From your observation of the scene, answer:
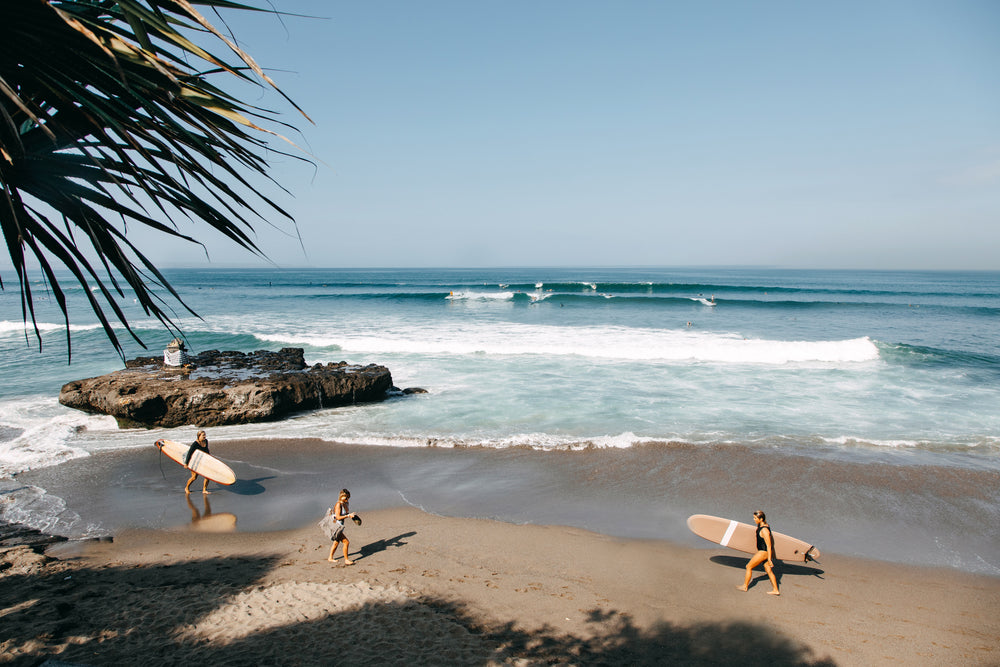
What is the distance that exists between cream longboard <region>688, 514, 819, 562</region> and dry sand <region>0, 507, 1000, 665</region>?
0.22m

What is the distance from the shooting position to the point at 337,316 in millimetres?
34969

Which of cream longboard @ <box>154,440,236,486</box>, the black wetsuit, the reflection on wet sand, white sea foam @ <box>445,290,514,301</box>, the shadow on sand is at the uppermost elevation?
white sea foam @ <box>445,290,514,301</box>

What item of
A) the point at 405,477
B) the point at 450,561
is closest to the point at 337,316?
the point at 405,477

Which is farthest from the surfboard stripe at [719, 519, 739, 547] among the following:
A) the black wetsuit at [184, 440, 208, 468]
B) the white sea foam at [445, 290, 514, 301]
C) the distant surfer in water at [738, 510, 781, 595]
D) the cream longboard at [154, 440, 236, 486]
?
the white sea foam at [445, 290, 514, 301]

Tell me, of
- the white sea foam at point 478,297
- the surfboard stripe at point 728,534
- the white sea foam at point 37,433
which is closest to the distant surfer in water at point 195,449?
the white sea foam at point 37,433

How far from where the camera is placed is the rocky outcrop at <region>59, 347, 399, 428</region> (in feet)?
40.9

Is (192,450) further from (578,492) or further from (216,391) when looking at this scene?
(578,492)

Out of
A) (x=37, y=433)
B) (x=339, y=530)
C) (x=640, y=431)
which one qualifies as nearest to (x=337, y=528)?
(x=339, y=530)

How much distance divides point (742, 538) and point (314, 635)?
5.55 metres

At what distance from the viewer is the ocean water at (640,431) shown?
844 cm

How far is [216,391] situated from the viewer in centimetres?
1293

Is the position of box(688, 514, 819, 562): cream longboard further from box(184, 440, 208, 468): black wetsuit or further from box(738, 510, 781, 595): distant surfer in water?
box(184, 440, 208, 468): black wetsuit

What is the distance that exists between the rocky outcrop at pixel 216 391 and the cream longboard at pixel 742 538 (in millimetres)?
9650

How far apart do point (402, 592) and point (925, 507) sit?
8625 millimetres
